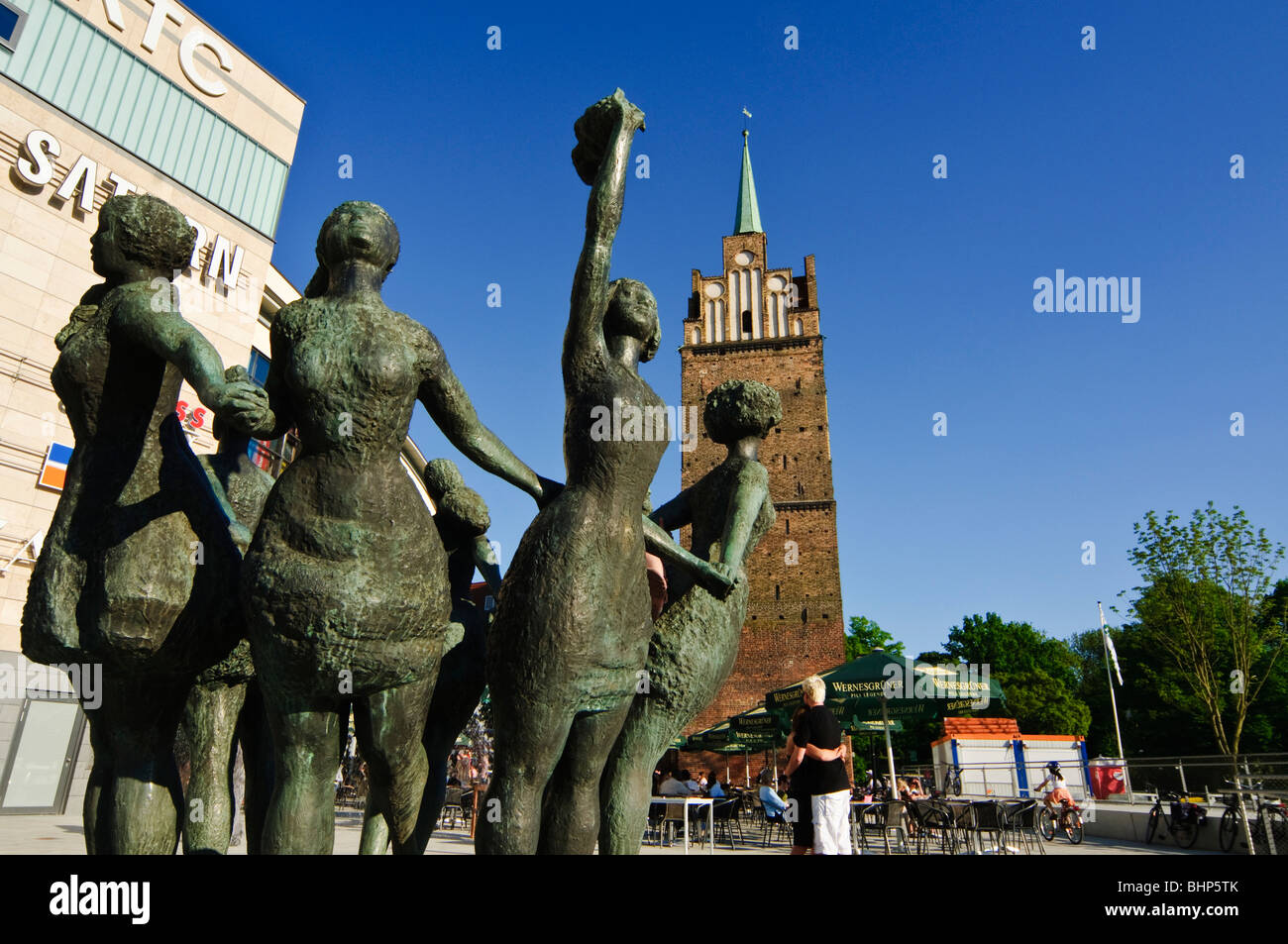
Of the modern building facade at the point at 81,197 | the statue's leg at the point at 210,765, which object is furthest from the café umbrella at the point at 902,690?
the modern building facade at the point at 81,197

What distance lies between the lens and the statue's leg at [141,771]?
2.21 metres

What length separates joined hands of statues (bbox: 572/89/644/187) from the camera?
2568 mm

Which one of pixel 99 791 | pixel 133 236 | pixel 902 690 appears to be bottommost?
pixel 99 791

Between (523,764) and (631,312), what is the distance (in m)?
1.45

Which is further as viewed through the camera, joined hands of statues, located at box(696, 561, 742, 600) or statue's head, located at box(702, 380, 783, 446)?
statue's head, located at box(702, 380, 783, 446)

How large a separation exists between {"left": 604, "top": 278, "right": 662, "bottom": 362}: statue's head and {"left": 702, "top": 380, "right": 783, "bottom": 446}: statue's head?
52 cm

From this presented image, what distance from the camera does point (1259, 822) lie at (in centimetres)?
953

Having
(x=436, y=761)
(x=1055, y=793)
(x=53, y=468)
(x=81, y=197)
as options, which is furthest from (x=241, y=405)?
(x=81, y=197)

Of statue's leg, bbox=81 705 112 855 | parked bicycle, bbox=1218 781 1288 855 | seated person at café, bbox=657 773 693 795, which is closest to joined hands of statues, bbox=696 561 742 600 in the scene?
statue's leg, bbox=81 705 112 855

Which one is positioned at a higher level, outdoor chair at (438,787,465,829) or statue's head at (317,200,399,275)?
statue's head at (317,200,399,275)

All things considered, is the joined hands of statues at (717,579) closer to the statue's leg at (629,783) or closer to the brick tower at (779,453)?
the statue's leg at (629,783)

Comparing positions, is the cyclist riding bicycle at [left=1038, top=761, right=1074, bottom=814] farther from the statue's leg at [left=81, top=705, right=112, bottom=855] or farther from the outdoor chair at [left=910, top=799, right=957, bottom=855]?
the statue's leg at [left=81, top=705, right=112, bottom=855]

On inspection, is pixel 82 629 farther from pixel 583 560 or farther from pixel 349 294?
pixel 583 560

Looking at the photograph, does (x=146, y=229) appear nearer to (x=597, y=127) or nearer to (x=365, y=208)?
(x=365, y=208)
